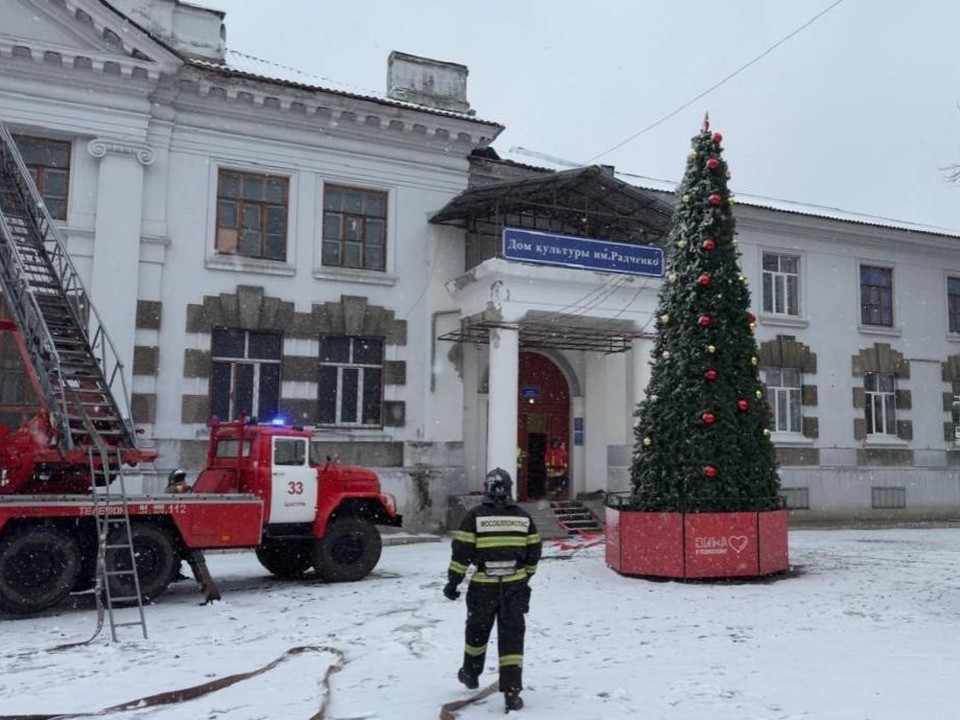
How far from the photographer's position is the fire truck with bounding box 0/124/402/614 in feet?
33.8

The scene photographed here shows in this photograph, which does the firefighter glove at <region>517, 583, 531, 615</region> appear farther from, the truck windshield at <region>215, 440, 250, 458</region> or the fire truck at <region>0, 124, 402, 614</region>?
the truck windshield at <region>215, 440, 250, 458</region>

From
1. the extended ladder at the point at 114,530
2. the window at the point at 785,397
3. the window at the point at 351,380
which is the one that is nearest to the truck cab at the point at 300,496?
the extended ladder at the point at 114,530

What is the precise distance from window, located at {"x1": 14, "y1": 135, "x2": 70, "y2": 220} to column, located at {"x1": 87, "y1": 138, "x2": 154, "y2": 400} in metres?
0.66

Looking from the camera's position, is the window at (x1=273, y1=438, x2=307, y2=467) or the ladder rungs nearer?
the ladder rungs

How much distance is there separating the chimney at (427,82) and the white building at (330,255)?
56 mm

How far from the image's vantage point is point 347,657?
809 centimetres

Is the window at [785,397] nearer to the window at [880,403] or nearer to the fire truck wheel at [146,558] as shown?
the window at [880,403]

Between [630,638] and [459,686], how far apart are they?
2.41 meters

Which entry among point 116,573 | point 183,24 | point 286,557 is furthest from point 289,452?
point 183,24

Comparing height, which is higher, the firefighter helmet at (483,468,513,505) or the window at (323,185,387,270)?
the window at (323,185,387,270)

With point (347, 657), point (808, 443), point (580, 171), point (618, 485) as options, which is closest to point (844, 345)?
point (808, 443)

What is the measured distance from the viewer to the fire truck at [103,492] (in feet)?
33.8

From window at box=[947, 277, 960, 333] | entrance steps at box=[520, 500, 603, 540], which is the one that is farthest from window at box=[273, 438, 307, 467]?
window at box=[947, 277, 960, 333]

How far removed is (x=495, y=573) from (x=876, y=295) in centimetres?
2361
